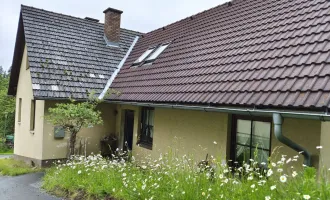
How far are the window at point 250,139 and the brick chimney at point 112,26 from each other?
32.9 feet

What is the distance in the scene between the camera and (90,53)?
13727 millimetres

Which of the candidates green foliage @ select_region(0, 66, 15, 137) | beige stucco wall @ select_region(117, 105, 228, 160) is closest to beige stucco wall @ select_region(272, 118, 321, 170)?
beige stucco wall @ select_region(117, 105, 228, 160)

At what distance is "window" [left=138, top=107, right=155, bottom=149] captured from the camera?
10.4 metres

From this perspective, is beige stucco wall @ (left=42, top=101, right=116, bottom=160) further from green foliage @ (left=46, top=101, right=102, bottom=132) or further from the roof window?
the roof window

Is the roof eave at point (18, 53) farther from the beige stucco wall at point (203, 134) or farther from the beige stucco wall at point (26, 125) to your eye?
the beige stucco wall at point (203, 134)

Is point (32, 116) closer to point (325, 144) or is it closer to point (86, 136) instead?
point (86, 136)

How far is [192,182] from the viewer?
4.81m

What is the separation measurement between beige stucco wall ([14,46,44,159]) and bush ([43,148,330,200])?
11.8 feet

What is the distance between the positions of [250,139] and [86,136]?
758 centimetres

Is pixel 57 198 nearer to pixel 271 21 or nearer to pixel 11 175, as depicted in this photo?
pixel 11 175

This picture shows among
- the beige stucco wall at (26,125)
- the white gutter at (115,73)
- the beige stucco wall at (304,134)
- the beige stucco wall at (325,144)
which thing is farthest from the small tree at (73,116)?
the beige stucco wall at (325,144)

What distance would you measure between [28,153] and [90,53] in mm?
5147

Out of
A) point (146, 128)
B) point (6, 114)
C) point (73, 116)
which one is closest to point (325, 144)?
point (146, 128)

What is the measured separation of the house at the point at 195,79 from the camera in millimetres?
5352
